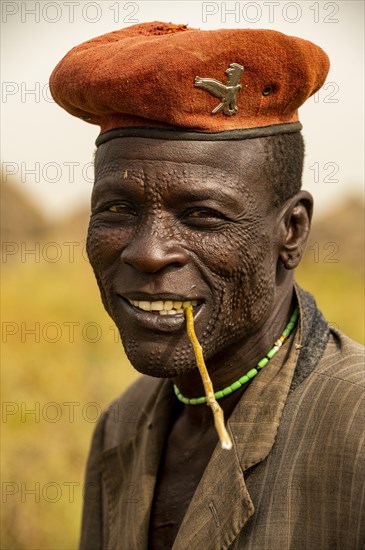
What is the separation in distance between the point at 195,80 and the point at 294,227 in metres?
0.64

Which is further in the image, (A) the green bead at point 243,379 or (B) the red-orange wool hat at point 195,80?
(A) the green bead at point 243,379

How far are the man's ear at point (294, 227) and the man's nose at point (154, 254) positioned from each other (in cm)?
41

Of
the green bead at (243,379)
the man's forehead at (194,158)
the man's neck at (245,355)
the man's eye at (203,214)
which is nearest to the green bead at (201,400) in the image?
the man's neck at (245,355)

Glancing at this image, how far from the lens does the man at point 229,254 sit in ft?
8.56

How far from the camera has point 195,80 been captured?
2637 mm

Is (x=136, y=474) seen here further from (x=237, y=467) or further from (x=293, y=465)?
(x=293, y=465)

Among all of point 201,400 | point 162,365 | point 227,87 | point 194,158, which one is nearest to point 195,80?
point 227,87

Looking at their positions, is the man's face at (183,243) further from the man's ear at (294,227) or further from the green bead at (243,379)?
the green bead at (243,379)

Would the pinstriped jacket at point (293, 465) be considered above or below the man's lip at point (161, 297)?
below

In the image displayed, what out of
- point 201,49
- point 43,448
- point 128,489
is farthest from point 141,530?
point 43,448

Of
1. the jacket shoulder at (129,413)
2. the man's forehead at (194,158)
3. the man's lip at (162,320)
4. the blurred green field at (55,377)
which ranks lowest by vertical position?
the blurred green field at (55,377)

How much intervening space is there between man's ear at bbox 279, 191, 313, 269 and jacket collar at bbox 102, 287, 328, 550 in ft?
0.63

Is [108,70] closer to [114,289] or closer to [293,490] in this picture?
[114,289]

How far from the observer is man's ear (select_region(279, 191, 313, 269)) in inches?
114
